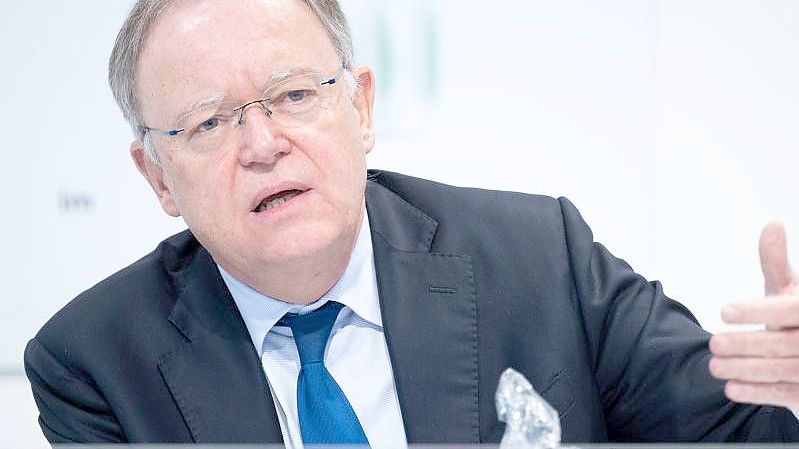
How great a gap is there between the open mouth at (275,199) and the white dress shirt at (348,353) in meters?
0.23

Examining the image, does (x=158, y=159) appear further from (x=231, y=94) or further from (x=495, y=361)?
(x=495, y=361)

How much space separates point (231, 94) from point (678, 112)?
1.72 meters

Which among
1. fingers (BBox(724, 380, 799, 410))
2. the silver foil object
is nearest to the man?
fingers (BBox(724, 380, 799, 410))

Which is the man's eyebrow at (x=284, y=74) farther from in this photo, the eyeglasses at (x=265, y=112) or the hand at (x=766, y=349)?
the hand at (x=766, y=349)

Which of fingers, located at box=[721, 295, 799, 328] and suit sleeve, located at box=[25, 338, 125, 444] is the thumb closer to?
fingers, located at box=[721, 295, 799, 328]

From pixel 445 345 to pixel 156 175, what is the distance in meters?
0.64

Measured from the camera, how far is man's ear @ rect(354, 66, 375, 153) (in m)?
1.86

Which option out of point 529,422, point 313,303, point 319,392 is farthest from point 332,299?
point 529,422

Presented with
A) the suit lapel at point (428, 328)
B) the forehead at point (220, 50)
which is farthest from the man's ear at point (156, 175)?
the suit lapel at point (428, 328)

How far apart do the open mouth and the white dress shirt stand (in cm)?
23

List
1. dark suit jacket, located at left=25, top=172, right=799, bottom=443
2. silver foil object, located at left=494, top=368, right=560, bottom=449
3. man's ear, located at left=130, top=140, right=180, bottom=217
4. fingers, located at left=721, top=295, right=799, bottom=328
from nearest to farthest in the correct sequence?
silver foil object, located at left=494, top=368, right=560, bottom=449 → fingers, located at left=721, top=295, right=799, bottom=328 → dark suit jacket, located at left=25, top=172, right=799, bottom=443 → man's ear, located at left=130, top=140, right=180, bottom=217

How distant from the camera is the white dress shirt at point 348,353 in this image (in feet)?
5.53

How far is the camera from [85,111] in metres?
2.96

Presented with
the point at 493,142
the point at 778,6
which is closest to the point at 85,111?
the point at 493,142
